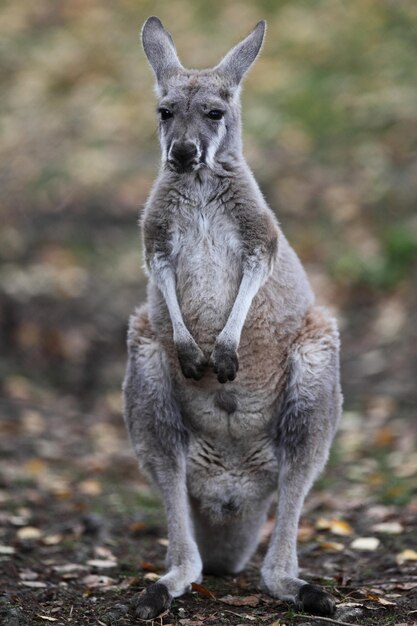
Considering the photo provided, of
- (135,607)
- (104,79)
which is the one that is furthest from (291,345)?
(104,79)

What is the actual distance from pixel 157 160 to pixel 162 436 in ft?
23.7

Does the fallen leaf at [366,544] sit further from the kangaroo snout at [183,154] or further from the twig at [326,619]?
the kangaroo snout at [183,154]

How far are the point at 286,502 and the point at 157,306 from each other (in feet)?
3.31

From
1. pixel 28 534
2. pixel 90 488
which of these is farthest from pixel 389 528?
pixel 90 488

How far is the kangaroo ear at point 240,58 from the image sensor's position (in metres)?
4.40

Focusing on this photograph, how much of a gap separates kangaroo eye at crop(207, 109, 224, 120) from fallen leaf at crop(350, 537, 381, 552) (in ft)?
7.51

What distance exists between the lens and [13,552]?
16.1 ft

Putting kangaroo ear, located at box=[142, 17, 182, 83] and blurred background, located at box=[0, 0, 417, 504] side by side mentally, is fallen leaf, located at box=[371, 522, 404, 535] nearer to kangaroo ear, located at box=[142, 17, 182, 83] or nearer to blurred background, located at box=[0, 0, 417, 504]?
blurred background, located at box=[0, 0, 417, 504]

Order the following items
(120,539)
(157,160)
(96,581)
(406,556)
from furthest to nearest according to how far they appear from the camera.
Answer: (157,160)
(120,539)
(406,556)
(96,581)

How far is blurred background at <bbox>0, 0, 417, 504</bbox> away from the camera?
807 cm

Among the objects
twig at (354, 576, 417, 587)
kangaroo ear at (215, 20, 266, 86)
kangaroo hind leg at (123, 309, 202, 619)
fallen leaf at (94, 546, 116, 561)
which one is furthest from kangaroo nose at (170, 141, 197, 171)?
fallen leaf at (94, 546, 116, 561)

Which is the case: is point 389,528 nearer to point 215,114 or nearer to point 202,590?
point 202,590

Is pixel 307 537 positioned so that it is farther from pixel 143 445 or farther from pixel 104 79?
pixel 104 79

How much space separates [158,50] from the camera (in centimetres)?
448
